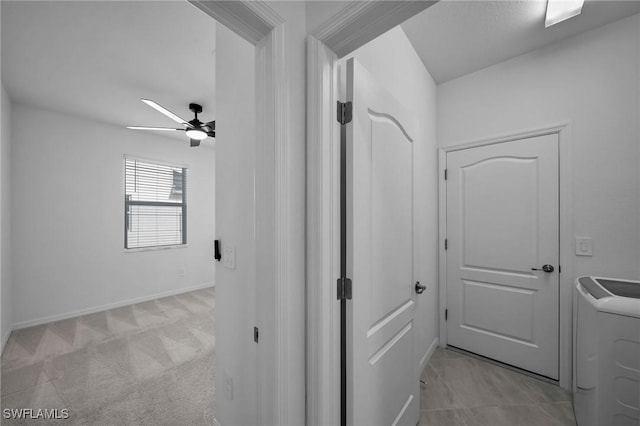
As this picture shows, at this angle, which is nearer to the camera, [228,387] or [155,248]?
[228,387]

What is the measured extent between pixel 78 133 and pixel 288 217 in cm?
414

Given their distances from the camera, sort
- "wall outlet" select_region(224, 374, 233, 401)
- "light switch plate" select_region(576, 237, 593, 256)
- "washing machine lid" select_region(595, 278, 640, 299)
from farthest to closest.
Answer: "light switch plate" select_region(576, 237, 593, 256) → "washing machine lid" select_region(595, 278, 640, 299) → "wall outlet" select_region(224, 374, 233, 401)

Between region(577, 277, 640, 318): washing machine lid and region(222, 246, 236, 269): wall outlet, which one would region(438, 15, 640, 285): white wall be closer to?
region(577, 277, 640, 318): washing machine lid

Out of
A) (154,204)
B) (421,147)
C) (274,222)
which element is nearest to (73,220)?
(154,204)

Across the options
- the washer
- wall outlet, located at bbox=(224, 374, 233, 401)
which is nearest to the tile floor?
the washer

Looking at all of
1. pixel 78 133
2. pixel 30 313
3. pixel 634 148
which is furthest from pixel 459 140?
pixel 30 313

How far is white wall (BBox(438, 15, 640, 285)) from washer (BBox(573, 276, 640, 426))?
50 cm

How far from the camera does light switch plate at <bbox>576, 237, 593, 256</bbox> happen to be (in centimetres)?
190

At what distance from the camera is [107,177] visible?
3.66m

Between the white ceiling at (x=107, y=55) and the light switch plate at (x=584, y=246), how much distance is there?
319cm

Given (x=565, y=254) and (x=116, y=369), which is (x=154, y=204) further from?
(x=565, y=254)

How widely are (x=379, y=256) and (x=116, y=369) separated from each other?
2566 mm

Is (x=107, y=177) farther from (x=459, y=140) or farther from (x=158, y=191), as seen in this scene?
(x=459, y=140)

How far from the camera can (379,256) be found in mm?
1184
